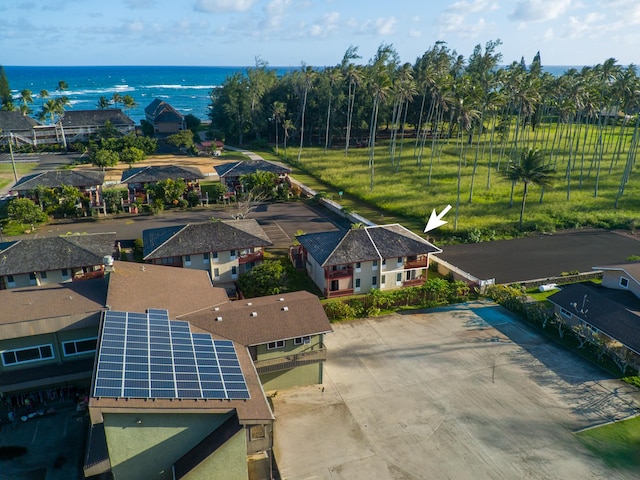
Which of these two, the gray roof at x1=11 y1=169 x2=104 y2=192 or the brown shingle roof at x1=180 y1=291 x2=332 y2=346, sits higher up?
the gray roof at x1=11 y1=169 x2=104 y2=192

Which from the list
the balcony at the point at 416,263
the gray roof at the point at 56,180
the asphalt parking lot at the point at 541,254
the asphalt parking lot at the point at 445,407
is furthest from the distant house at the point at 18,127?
the asphalt parking lot at the point at 445,407

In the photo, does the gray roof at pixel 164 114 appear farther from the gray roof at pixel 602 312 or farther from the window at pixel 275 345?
the gray roof at pixel 602 312

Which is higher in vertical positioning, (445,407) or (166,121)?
(166,121)

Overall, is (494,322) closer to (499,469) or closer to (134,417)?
(499,469)

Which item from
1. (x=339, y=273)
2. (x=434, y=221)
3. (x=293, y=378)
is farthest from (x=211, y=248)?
(x=434, y=221)

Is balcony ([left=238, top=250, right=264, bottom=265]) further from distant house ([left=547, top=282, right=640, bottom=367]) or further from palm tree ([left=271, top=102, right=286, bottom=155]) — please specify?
palm tree ([left=271, top=102, right=286, bottom=155])

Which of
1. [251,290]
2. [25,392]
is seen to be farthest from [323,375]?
[25,392]

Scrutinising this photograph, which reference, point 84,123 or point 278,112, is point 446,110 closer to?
point 278,112

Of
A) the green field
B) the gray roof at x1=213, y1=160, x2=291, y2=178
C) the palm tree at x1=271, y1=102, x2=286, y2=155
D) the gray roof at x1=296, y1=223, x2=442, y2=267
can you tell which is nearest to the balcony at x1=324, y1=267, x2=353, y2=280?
the gray roof at x1=296, y1=223, x2=442, y2=267
